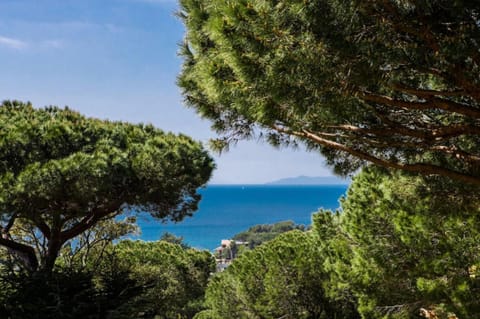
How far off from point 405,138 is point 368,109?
54 centimetres

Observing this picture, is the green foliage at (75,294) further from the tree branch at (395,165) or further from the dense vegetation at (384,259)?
the tree branch at (395,165)

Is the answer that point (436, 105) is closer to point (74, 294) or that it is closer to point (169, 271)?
point (74, 294)

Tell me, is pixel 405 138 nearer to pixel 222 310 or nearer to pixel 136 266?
pixel 222 310

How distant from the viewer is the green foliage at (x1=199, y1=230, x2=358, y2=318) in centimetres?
596

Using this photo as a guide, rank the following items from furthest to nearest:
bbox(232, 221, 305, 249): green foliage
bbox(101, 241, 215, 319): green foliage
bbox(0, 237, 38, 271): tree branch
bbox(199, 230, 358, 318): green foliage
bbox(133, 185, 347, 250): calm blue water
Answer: bbox(133, 185, 347, 250): calm blue water → bbox(232, 221, 305, 249): green foliage → bbox(101, 241, 215, 319): green foliage → bbox(199, 230, 358, 318): green foliage → bbox(0, 237, 38, 271): tree branch

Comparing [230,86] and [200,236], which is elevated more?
[200,236]

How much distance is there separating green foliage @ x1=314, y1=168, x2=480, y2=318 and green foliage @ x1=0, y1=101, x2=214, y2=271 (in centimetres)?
204

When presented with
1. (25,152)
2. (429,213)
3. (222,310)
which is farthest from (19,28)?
(429,213)

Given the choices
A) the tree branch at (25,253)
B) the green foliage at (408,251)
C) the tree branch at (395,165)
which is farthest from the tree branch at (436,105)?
the tree branch at (25,253)

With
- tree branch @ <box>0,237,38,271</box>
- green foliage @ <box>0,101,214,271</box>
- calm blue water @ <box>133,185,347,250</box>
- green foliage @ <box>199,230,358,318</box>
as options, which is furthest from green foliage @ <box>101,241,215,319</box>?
calm blue water @ <box>133,185,347,250</box>

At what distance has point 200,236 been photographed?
6544 cm

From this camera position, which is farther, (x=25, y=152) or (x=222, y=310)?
(x=222, y=310)

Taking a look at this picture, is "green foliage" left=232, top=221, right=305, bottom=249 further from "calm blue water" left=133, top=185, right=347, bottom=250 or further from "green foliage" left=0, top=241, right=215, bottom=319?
"green foliage" left=0, top=241, right=215, bottom=319

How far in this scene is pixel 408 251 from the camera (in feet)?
12.5
